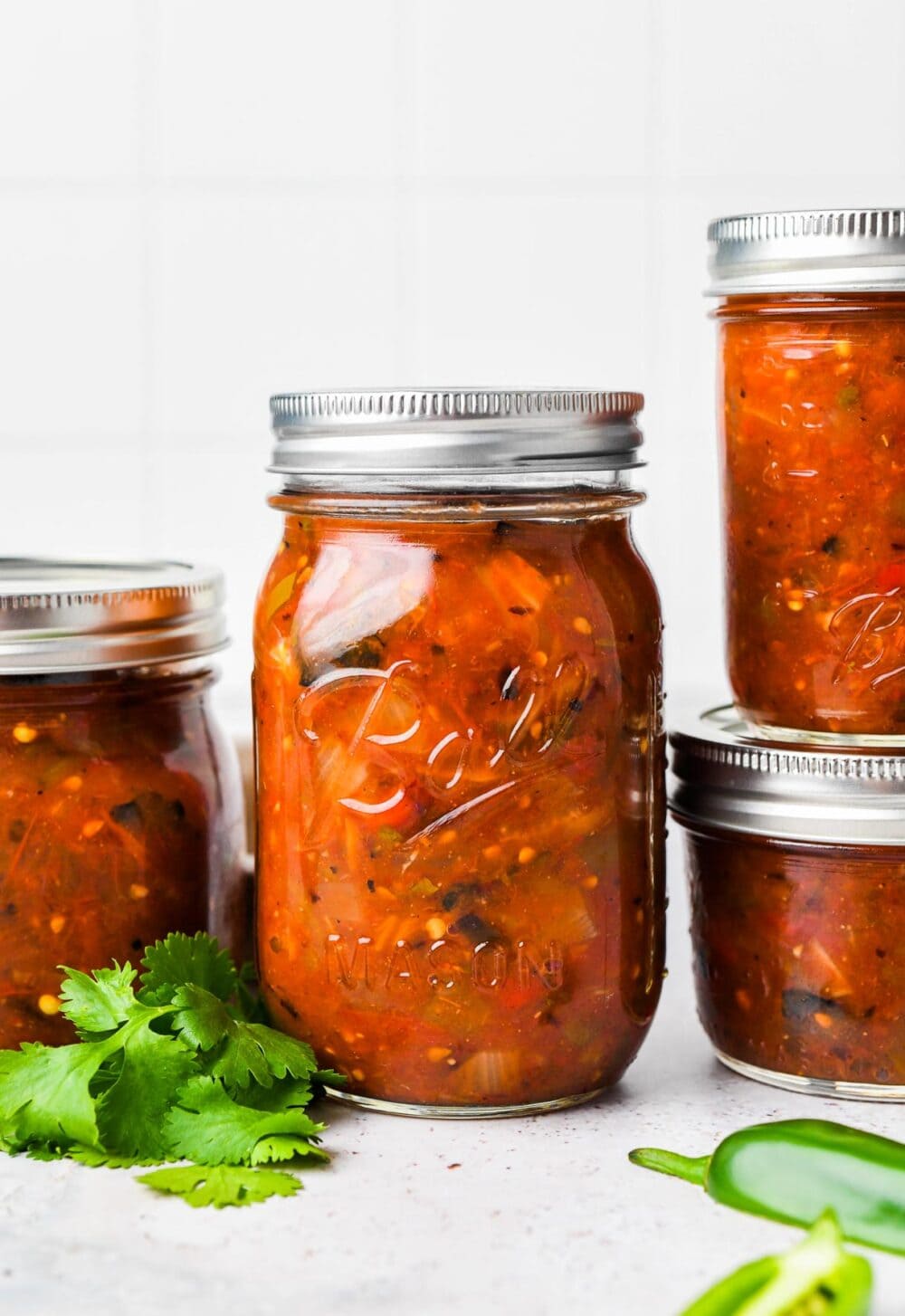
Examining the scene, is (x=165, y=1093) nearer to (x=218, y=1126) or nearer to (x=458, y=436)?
(x=218, y=1126)

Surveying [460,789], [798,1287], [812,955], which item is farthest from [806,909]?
[798,1287]

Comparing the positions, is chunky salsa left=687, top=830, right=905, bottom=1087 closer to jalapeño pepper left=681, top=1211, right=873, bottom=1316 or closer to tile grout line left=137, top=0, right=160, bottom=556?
jalapeño pepper left=681, top=1211, right=873, bottom=1316

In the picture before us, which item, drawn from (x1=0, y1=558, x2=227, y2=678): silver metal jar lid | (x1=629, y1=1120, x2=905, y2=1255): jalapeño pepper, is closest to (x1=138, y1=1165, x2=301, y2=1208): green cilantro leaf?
(x1=629, y1=1120, x2=905, y2=1255): jalapeño pepper

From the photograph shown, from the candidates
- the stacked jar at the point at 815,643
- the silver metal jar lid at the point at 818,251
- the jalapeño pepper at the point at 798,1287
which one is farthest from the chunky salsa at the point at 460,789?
→ the jalapeño pepper at the point at 798,1287

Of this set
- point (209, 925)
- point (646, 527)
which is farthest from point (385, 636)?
point (646, 527)

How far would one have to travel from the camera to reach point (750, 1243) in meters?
1.16

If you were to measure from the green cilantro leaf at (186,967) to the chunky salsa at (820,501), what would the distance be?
19.8 inches

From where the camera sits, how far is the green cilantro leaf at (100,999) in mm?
1313

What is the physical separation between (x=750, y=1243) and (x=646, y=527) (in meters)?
1.46

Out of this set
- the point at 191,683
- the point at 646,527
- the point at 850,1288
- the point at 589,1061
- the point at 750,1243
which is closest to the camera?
the point at 850,1288

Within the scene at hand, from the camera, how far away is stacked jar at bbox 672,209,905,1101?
1.34 meters

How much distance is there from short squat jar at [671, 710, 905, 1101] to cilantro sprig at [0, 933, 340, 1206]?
1.25 ft

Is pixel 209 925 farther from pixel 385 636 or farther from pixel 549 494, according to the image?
pixel 549 494

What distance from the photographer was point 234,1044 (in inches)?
51.8
